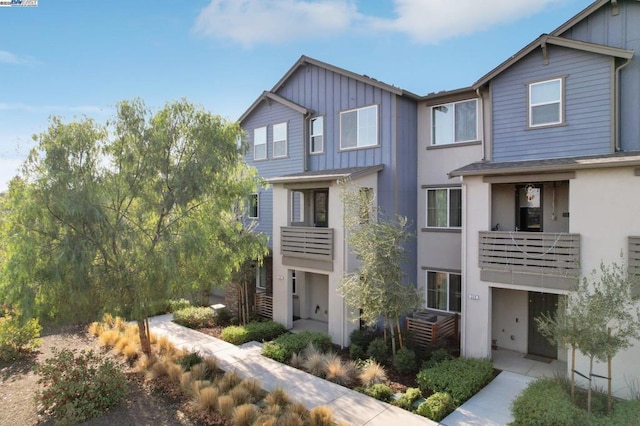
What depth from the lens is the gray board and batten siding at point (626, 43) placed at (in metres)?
10.2

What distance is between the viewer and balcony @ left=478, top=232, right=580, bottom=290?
9.66 meters

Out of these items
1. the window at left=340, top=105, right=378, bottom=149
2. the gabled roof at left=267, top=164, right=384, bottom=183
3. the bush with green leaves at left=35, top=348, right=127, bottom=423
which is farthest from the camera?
the window at left=340, top=105, right=378, bottom=149

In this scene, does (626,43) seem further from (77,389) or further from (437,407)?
(77,389)

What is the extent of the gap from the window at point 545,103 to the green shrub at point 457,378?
7.38m

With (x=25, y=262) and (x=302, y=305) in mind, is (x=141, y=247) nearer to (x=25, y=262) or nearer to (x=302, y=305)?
(x=25, y=262)

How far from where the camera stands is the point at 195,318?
51.8 ft

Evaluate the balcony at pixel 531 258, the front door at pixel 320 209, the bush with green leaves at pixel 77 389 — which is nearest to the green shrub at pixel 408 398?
the balcony at pixel 531 258

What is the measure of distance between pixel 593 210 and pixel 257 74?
531 inches

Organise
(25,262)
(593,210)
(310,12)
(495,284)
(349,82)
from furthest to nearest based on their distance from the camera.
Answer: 1. (349,82)
2. (310,12)
3. (495,284)
4. (593,210)
5. (25,262)

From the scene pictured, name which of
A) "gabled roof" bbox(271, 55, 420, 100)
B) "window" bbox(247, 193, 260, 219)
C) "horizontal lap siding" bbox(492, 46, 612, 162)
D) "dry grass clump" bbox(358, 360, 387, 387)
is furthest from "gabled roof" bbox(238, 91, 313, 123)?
"dry grass clump" bbox(358, 360, 387, 387)

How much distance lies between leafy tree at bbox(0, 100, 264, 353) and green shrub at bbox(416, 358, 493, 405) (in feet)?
22.2

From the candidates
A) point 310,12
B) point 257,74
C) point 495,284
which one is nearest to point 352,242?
point 495,284

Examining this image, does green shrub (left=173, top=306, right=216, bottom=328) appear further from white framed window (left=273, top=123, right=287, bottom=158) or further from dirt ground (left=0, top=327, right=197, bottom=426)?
white framed window (left=273, top=123, right=287, bottom=158)

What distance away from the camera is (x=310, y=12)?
13.2m
